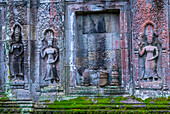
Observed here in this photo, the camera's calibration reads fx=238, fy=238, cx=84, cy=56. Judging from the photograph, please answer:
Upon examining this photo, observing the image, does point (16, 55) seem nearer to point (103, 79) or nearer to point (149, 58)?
point (103, 79)

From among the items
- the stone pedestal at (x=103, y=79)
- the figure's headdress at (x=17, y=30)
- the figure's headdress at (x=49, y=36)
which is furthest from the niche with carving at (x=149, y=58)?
the figure's headdress at (x=17, y=30)

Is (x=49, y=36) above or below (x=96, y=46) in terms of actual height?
above

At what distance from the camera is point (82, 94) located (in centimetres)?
868

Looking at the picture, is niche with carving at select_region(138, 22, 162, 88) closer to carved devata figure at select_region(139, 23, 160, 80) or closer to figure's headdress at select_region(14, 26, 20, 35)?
carved devata figure at select_region(139, 23, 160, 80)

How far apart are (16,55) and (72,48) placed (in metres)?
2.11

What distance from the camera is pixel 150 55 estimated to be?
8.29 meters

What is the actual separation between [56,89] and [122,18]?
354 cm

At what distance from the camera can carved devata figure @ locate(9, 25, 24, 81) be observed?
8.87 meters

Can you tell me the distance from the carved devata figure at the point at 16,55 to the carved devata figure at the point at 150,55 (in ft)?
14.5

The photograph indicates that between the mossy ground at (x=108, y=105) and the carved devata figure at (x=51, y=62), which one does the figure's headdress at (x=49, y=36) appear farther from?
the mossy ground at (x=108, y=105)

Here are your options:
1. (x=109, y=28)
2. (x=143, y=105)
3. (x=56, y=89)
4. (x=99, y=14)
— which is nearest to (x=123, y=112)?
(x=143, y=105)

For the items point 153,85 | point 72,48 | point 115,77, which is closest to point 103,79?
point 115,77

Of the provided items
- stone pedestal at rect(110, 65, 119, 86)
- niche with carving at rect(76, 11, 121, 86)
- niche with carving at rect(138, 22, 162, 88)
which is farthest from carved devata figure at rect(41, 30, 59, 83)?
niche with carving at rect(138, 22, 162, 88)

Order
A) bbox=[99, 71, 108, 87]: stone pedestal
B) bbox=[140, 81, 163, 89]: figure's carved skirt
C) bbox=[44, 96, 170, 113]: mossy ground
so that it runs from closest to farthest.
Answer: bbox=[44, 96, 170, 113]: mossy ground
bbox=[140, 81, 163, 89]: figure's carved skirt
bbox=[99, 71, 108, 87]: stone pedestal
